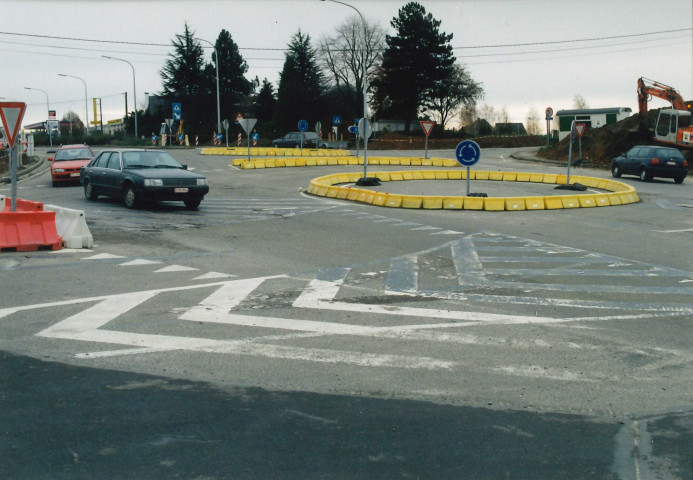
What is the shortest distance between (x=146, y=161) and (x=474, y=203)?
8759 millimetres

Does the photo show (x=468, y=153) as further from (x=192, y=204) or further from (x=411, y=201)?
(x=192, y=204)

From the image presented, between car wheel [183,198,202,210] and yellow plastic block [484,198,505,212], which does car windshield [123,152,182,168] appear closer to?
car wheel [183,198,202,210]

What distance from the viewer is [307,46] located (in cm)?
9138

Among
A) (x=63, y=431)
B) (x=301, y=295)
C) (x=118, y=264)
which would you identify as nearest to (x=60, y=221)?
(x=118, y=264)

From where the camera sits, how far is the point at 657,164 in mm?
31172

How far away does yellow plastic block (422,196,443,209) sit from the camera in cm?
1994

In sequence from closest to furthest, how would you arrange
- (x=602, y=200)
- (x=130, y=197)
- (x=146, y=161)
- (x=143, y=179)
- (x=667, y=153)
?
(x=143, y=179) → (x=130, y=197) → (x=146, y=161) → (x=602, y=200) → (x=667, y=153)

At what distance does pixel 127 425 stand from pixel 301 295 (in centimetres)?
429

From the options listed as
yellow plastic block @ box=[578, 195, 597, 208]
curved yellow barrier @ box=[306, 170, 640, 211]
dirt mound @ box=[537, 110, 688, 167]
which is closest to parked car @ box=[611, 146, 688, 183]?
curved yellow barrier @ box=[306, 170, 640, 211]

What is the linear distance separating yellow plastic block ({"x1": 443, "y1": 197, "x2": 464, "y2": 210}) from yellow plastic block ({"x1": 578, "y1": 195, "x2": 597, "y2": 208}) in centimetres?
364

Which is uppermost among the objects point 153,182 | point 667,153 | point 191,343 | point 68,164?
point 667,153

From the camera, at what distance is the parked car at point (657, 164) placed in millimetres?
31000

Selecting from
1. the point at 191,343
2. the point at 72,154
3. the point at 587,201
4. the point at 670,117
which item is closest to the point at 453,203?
the point at 587,201

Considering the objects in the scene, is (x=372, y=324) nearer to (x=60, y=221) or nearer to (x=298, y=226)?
(x=60, y=221)
